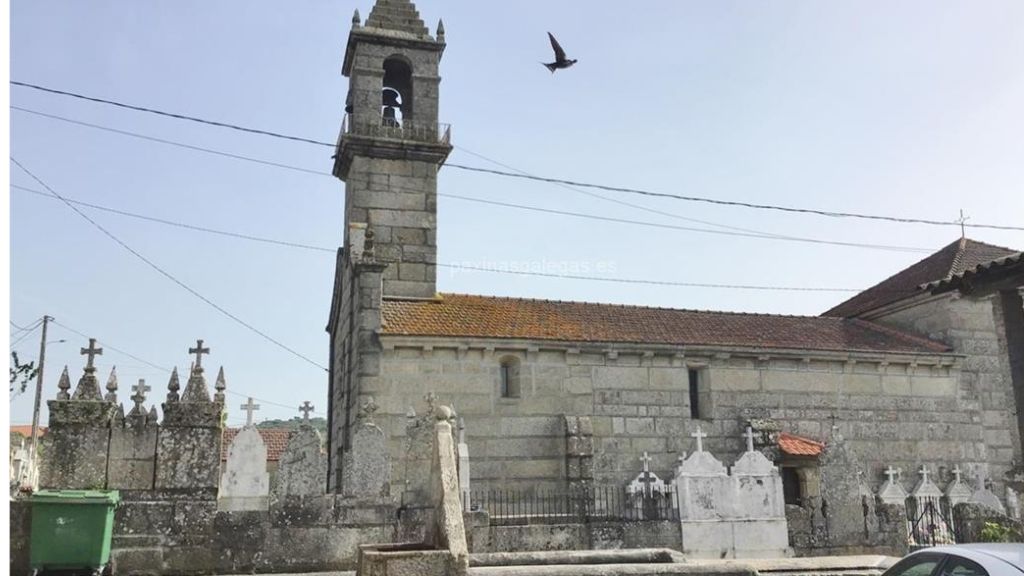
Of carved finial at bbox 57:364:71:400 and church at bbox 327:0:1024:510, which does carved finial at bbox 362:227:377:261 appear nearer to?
church at bbox 327:0:1024:510

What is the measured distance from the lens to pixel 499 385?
1836cm

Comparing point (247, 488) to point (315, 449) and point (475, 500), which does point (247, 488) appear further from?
point (475, 500)

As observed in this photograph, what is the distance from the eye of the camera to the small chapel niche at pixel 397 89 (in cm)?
2227

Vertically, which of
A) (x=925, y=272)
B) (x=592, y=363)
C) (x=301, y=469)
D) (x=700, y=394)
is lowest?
(x=301, y=469)

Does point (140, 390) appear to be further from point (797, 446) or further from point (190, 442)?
point (797, 446)

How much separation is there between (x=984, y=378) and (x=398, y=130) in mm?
17049

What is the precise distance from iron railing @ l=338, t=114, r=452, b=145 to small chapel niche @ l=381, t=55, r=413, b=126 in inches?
10.1

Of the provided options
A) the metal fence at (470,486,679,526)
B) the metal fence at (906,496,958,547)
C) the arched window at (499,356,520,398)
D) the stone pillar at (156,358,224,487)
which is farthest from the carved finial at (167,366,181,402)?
the metal fence at (906,496,958,547)

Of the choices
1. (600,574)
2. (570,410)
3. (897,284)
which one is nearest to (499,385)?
(570,410)

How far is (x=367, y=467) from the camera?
10.8m

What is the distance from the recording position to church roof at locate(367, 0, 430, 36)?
2242cm

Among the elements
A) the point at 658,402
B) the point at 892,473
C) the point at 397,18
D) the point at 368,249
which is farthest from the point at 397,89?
the point at 892,473

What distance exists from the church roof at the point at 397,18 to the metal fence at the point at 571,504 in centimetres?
1285

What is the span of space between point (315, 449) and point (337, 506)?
31.2 inches
